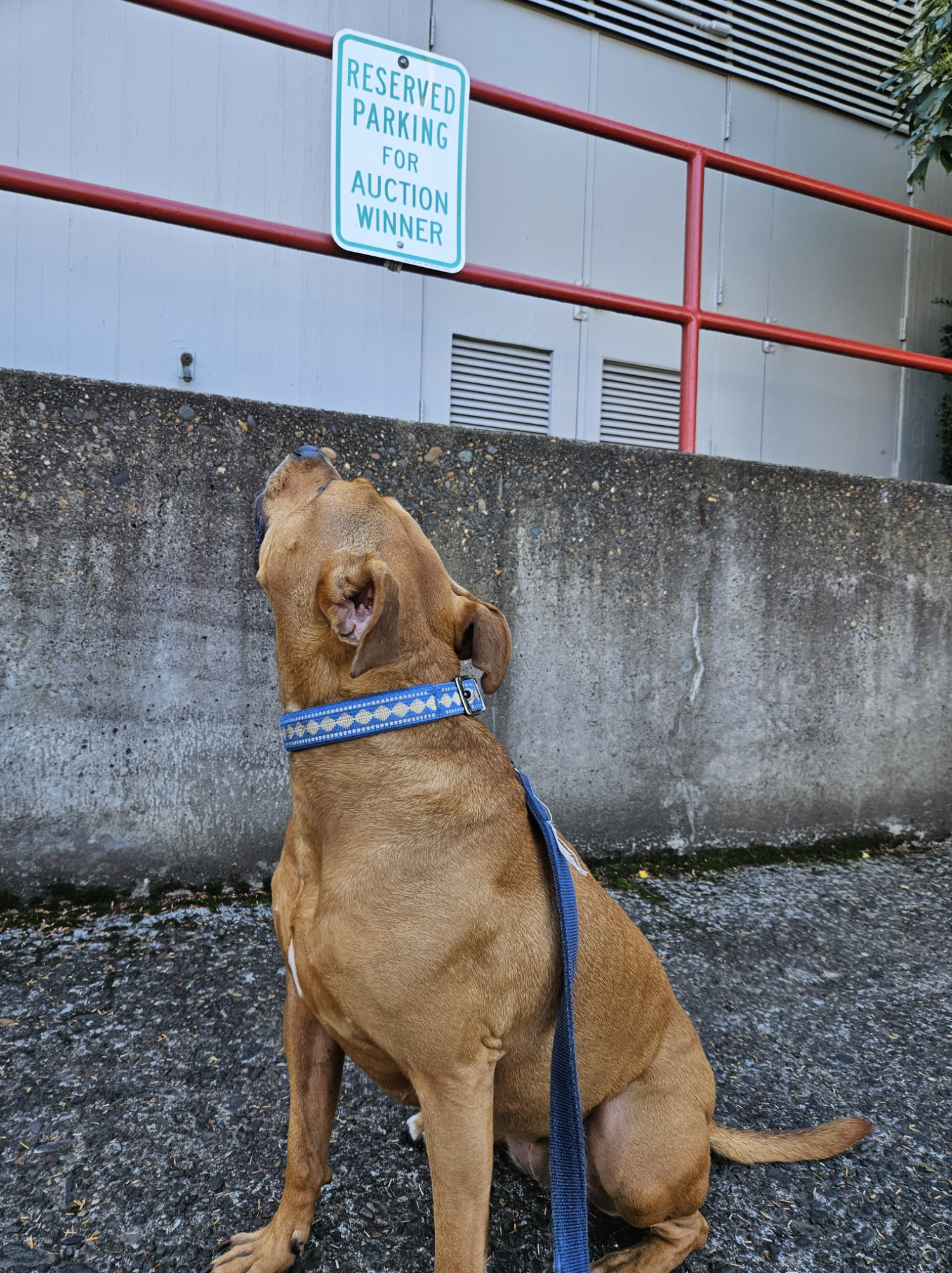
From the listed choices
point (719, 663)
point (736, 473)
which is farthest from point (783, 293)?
point (719, 663)

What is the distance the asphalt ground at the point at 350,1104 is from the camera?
1546mm

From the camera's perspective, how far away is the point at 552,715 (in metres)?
3.21

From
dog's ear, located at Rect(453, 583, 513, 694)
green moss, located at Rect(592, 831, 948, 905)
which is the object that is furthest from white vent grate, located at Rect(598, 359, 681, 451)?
dog's ear, located at Rect(453, 583, 513, 694)

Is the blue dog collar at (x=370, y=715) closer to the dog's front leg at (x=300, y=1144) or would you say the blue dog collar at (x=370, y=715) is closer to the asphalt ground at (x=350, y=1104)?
the dog's front leg at (x=300, y=1144)

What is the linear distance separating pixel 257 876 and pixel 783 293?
280 inches

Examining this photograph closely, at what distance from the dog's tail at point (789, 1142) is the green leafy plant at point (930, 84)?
6126 mm

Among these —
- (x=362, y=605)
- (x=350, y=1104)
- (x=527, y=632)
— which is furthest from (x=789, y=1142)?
(x=527, y=632)

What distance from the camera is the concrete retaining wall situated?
2572mm

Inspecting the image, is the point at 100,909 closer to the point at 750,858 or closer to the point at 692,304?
the point at 750,858

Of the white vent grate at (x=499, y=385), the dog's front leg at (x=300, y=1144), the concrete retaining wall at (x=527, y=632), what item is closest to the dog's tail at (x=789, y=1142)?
the dog's front leg at (x=300, y=1144)

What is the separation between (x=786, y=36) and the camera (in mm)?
6906

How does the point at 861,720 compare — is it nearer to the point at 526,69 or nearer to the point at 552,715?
the point at 552,715

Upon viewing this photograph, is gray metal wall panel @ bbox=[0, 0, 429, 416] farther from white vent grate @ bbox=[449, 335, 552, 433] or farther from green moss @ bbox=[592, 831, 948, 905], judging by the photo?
green moss @ bbox=[592, 831, 948, 905]

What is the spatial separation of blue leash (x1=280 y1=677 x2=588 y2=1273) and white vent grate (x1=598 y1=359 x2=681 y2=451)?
19.1 feet
